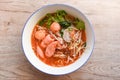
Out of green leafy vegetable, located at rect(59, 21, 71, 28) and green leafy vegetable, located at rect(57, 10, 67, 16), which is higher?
green leafy vegetable, located at rect(57, 10, 67, 16)

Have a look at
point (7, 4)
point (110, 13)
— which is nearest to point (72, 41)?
point (110, 13)

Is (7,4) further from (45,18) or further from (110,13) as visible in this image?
(110,13)

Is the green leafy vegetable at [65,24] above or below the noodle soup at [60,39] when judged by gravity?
above

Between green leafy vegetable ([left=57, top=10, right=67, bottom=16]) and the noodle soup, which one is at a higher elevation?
green leafy vegetable ([left=57, top=10, right=67, bottom=16])

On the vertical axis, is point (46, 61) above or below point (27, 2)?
below
